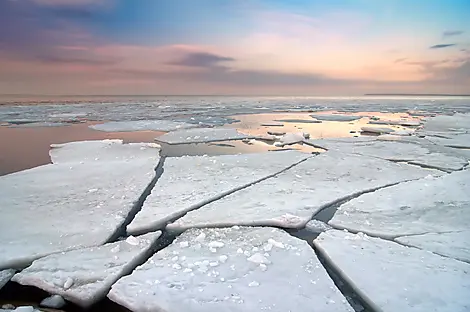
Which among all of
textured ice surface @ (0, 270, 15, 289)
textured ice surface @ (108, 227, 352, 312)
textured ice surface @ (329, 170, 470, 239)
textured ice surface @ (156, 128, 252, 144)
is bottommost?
textured ice surface @ (0, 270, 15, 289)

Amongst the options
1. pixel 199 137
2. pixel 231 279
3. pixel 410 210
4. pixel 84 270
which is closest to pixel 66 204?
pixel 84 270

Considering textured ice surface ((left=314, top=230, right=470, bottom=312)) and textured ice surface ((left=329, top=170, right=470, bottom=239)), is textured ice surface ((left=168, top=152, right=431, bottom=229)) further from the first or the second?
textured ice surface ((left=314, top=230, right=470, bottom=312))

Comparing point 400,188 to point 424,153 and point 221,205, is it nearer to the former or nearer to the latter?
point 221,205

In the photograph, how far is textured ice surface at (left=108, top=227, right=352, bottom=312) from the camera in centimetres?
200

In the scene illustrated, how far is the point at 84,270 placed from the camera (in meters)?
2.34

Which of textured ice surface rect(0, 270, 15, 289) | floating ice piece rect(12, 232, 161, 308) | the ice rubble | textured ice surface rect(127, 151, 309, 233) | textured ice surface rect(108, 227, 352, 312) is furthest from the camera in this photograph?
textured ice surface rect(127, 151, 309, 233)

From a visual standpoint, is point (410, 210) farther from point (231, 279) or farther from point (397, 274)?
point (231, 279)

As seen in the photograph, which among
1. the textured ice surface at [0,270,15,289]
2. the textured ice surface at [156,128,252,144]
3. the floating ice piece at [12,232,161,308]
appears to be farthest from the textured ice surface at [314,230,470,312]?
the textured ice surface at [156,128,252,144]

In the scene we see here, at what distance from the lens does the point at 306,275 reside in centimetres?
230

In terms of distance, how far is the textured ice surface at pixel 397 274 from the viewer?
201cm

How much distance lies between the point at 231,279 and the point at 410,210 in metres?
2.29

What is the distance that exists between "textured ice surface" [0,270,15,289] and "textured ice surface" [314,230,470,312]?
2.30 meters

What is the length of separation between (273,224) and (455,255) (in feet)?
4.87

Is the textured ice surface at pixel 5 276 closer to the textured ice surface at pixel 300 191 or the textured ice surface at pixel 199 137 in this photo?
the textured ice surface at pixel 300 191
